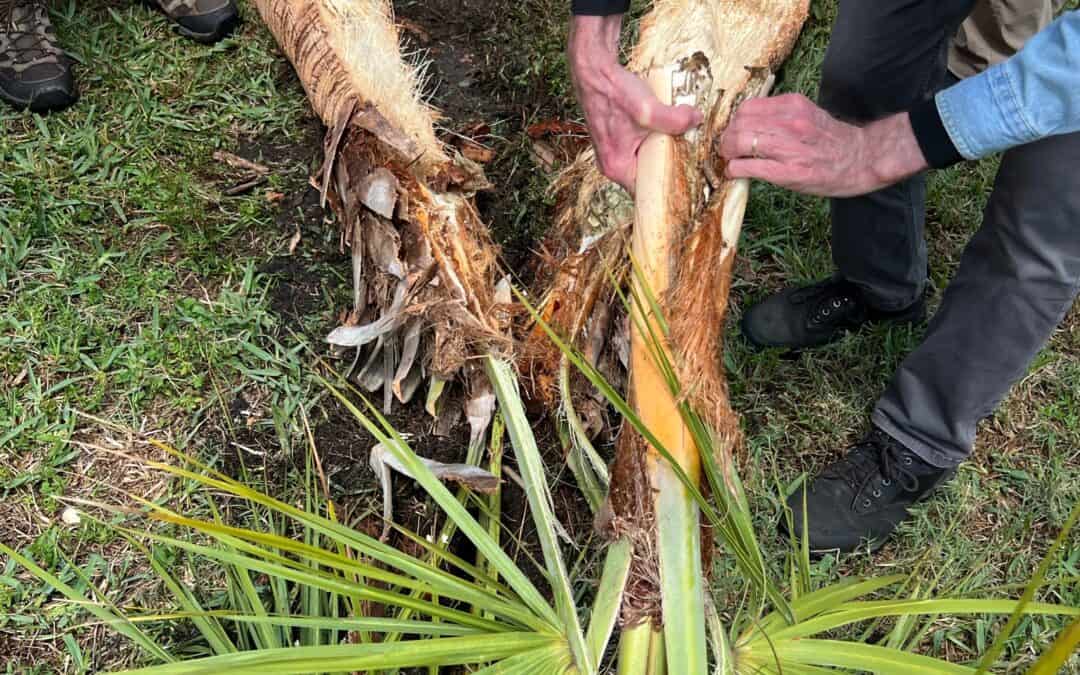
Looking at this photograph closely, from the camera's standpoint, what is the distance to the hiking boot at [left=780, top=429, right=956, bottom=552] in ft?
6.20

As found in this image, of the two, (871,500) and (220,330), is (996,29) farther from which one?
(220,330)

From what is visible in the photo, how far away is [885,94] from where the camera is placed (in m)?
1.89

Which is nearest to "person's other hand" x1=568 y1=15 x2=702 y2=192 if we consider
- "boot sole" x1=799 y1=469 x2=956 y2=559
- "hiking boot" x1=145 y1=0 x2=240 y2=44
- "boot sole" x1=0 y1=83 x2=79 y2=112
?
"boot sole" x1=799 y1=469 x2=956 y2=559

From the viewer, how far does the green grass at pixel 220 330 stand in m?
1.84

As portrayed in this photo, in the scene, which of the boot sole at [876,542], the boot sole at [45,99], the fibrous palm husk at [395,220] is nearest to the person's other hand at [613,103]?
the fibrous palm husk at [395,220]

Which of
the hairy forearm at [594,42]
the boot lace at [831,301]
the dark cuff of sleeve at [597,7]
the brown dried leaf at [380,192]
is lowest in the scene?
the boot lace at [831,301]

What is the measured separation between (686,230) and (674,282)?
140 millimetres

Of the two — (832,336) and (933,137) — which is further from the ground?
(933,137)

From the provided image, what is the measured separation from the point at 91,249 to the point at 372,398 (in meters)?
0.92

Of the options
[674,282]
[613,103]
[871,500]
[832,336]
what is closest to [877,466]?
[871,500]

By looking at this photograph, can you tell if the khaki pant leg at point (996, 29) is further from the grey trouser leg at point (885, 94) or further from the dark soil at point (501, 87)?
the dark soil at point (501, 87)

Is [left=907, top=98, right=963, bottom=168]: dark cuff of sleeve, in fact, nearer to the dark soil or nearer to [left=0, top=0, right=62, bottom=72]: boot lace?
the dark soil

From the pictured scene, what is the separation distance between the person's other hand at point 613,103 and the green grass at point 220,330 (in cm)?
59

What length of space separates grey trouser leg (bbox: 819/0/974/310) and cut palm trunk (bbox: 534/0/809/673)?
0.51 feet
